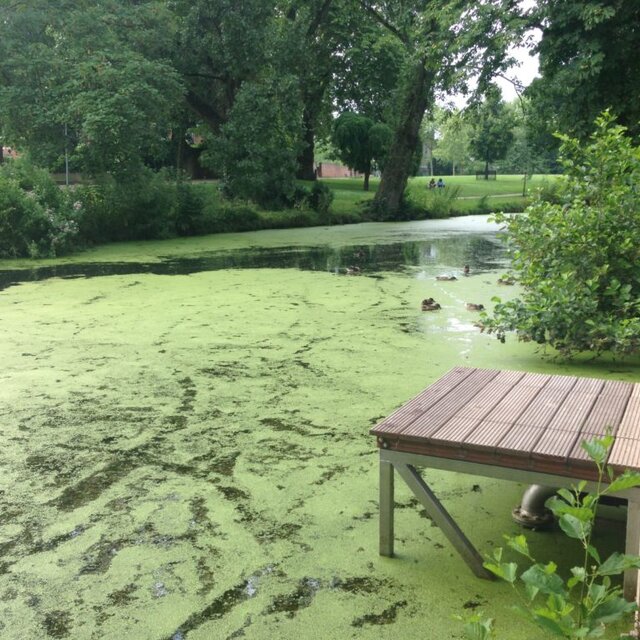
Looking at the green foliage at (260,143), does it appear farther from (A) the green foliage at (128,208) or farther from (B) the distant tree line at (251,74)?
(A) the green foliage at (128,208)

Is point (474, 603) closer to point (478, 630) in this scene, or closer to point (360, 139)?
point (478, 630)

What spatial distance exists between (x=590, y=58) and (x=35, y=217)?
22.4ft

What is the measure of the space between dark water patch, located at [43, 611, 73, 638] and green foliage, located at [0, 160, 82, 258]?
25.9 ft

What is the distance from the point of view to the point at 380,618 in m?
1.66

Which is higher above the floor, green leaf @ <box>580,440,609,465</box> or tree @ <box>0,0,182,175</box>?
tree @ <box>0,0,182,175</box>

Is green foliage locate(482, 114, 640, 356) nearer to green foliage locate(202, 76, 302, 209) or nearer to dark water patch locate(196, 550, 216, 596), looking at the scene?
dark water patch locate(196, 550, 216, 596)

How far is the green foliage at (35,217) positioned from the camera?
896 cm

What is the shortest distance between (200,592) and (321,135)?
23.6 m

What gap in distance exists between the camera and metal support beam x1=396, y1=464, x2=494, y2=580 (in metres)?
1.79

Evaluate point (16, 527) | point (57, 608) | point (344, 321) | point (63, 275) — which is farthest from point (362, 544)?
point (63, 275)

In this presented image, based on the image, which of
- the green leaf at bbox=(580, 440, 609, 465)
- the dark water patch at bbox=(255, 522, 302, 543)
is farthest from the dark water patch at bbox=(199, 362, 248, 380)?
the green leaf at bbox=(580, 440, 609, 465)

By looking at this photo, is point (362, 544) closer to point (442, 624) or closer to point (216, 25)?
point (442, 624)

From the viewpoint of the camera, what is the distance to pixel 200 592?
1.79 m

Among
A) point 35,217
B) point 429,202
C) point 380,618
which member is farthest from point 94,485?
point 429,202
